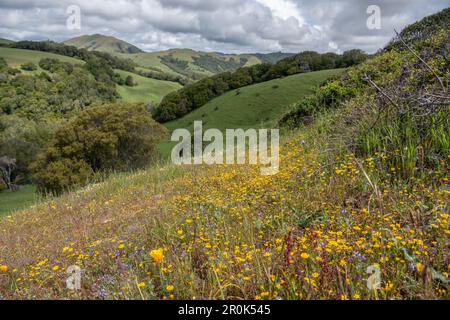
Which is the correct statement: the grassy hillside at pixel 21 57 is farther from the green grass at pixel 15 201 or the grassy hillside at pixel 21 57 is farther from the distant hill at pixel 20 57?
the green grass at pixel 15 201

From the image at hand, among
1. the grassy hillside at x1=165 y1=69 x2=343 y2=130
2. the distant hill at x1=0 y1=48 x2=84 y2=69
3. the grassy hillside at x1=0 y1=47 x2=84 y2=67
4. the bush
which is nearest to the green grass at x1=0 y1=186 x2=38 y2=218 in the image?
the bush

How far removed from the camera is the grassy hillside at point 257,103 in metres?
60.2

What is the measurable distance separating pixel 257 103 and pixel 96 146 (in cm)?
4090

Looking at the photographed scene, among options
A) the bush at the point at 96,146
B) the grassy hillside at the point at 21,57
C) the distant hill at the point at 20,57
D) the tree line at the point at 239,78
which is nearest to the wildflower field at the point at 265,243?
the bush at the point at 96,146

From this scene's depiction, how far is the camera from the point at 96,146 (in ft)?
102

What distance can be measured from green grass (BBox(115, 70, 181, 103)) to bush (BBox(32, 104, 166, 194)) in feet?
280

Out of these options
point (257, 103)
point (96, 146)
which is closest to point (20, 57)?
point (257, 103)

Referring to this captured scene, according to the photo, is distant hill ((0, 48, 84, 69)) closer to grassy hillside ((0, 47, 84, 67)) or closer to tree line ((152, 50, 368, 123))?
grassy hillside ((0, 47, 84, 67))

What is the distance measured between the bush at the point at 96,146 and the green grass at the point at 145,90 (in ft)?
280

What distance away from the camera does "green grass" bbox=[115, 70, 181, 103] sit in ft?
401
